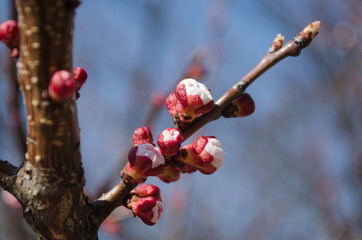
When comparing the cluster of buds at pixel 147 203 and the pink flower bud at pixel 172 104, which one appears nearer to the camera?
the cluster of buds at pixel 147 203

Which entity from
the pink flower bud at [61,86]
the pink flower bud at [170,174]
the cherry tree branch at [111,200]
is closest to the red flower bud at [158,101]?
the pink flower bud at [170,174]

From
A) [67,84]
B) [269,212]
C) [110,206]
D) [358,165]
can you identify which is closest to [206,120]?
[110,206]

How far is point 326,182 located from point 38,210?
6903 millimetres

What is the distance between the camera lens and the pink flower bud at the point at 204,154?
103 cm

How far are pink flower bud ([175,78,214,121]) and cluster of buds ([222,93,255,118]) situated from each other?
5.8 inches

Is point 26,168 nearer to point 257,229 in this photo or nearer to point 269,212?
point 257,229

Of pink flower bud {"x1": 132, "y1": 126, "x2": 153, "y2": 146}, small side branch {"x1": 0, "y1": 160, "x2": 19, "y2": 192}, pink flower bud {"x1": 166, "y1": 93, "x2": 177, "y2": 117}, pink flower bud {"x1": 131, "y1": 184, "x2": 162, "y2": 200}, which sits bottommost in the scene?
small side branch {"x1": 0, "y1": 160, "x2": 19, "y2": 192}

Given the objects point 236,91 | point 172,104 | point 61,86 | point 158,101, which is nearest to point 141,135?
point 172,104

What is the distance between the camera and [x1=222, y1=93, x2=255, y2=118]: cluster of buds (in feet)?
3.76

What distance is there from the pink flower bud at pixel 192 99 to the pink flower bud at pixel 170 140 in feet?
0.26

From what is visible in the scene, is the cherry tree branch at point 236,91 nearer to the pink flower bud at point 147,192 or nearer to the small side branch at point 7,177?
the pink flower bud at point 147,192

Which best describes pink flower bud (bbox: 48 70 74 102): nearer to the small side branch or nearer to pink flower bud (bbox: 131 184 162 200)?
the small side branch

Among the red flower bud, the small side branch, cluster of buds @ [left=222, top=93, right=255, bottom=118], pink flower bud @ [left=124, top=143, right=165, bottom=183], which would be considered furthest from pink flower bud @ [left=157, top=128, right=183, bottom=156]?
the red flower bud

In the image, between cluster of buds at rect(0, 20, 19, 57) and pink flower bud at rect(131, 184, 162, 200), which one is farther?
pink flower bud at rect(131, 184, 162, 200)
